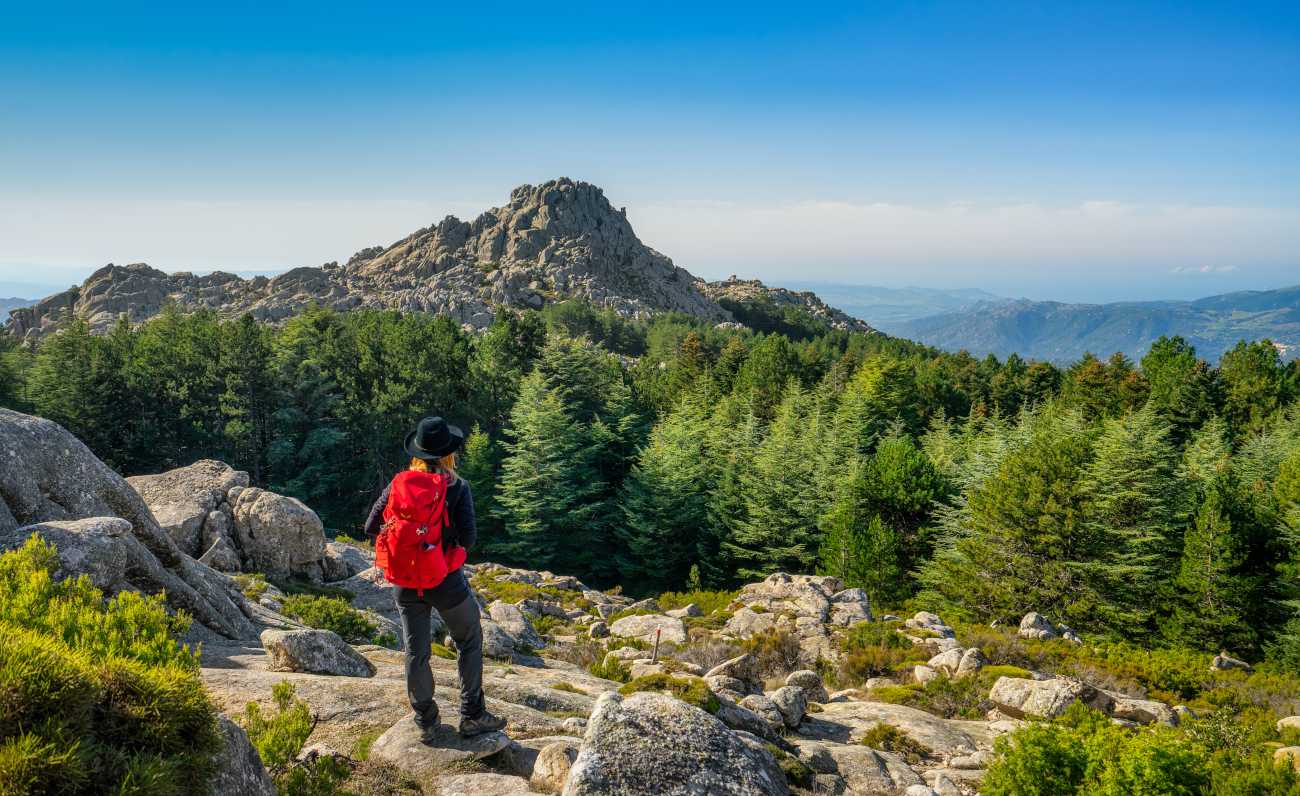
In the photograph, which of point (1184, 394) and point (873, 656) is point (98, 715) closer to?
point (873, 656)

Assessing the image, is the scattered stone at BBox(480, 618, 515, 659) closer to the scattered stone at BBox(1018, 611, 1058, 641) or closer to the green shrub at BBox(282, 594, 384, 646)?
the green shrub at BBox(282, 594, 384, 646)

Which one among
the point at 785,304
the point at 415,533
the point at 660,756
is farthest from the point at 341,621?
the point at 785,304

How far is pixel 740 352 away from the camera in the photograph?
79.9m

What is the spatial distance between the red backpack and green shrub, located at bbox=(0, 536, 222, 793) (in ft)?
5.55

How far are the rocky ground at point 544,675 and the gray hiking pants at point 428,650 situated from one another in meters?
0.31

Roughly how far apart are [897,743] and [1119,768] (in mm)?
4535

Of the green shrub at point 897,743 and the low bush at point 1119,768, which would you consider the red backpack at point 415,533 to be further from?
the green shrub at point 897,743

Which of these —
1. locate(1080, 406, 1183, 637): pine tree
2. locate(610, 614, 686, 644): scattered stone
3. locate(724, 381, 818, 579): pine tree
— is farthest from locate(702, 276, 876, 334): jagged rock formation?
locate(610, 614, 686, 644): scattered stone

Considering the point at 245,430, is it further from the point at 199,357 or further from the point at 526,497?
the point at 526,497

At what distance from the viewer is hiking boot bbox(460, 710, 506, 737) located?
6.43m

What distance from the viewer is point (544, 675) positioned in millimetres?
12180

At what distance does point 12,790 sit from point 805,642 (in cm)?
1919

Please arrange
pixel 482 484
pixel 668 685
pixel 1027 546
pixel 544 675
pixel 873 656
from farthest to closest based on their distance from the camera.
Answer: pixel 482 484 → pixel 1027 546 → pixel 873 656 → pixel 544 675 → pixel 668 685

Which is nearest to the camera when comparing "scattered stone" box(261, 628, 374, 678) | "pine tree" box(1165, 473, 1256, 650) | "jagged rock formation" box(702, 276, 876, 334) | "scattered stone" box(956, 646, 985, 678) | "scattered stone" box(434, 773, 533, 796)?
"scattered stone" box(434, 773, 533, 796)
